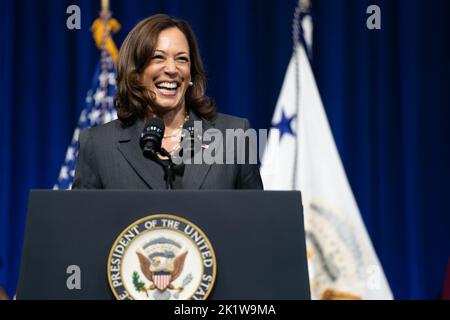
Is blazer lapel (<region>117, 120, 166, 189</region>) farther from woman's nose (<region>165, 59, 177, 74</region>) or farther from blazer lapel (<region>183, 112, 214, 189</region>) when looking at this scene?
woman's nose (<region>165, 59, 177, 74</region>)

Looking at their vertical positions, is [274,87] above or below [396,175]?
above

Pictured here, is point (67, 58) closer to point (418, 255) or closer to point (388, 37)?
point (388, 37)

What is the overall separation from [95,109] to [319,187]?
1.34 meters

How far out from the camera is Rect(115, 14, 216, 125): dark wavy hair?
195 cm

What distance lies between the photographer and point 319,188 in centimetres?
369

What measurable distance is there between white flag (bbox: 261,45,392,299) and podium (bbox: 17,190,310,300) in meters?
2.31

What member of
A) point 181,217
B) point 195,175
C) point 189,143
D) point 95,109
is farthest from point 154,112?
point 95,109

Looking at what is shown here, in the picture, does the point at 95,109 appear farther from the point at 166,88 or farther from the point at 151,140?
the point at 151,140

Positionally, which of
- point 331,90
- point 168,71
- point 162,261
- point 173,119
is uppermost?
point 331,90

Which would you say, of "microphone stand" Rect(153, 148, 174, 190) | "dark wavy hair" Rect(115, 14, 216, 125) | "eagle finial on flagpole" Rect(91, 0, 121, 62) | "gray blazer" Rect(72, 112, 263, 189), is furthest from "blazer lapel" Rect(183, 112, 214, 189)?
"eagle finial on flagpole" Rect(91, 0, 121, 62)

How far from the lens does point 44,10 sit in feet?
12.1
